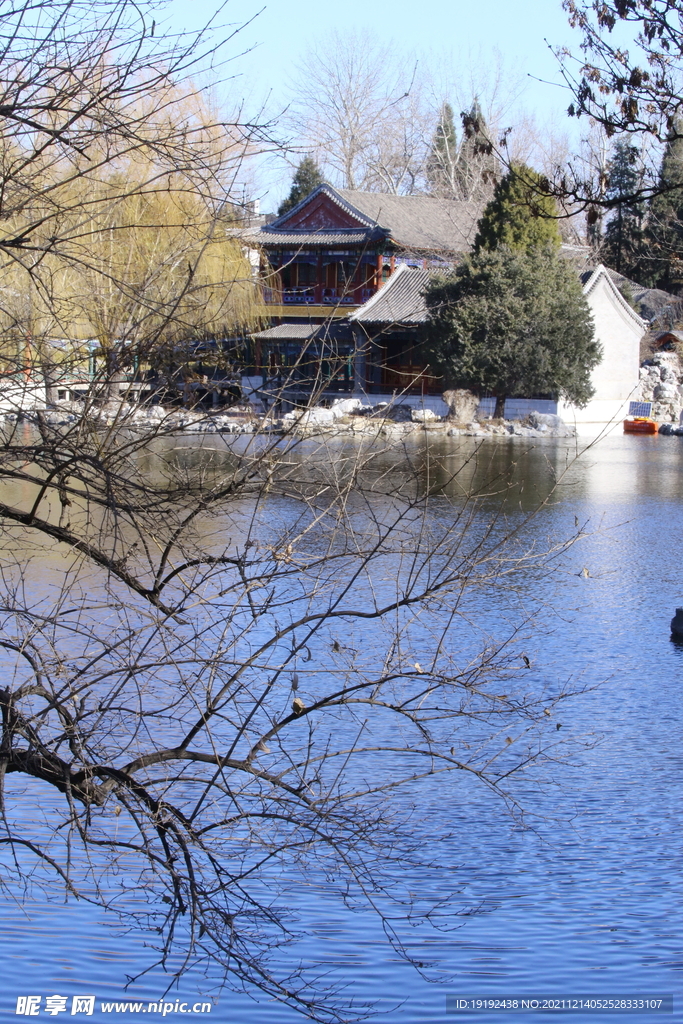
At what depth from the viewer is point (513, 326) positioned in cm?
2566

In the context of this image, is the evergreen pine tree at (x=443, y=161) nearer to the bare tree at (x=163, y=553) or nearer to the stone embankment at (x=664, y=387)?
the stone embankment at (x=664, y=387)

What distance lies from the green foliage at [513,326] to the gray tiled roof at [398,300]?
218 centimetres

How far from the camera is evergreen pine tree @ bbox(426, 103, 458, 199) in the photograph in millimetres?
41219

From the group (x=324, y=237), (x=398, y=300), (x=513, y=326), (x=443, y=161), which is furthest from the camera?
(x=443, y=161)

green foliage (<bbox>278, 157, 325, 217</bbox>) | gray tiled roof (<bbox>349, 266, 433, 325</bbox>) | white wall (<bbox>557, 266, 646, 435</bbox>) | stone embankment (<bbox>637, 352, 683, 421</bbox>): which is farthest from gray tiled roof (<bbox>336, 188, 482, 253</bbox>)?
stone embankment (<bbox>637, 352, 683, 421</bbox>)

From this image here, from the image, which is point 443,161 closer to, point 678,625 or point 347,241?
point 347,241

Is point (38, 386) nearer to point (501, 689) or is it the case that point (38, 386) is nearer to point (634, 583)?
point (501, 689)

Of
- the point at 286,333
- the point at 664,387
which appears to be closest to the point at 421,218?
the point at 286,333

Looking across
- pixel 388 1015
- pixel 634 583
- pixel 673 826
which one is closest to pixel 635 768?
pixel 673 826

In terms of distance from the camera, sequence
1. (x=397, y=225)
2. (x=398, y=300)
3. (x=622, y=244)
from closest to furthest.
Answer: (x=398, y=300) < (x=397, y=225) < (x=622, y=244)

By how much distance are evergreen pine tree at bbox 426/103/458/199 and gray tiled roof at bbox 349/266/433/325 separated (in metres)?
11.2

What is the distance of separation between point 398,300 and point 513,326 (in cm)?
513

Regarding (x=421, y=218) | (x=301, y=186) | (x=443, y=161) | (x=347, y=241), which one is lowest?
(x=347, y=241)

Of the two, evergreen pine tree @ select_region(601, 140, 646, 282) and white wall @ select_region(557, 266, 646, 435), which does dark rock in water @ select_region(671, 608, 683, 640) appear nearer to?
white wall @ select_region(557, 266, 646, 435)
